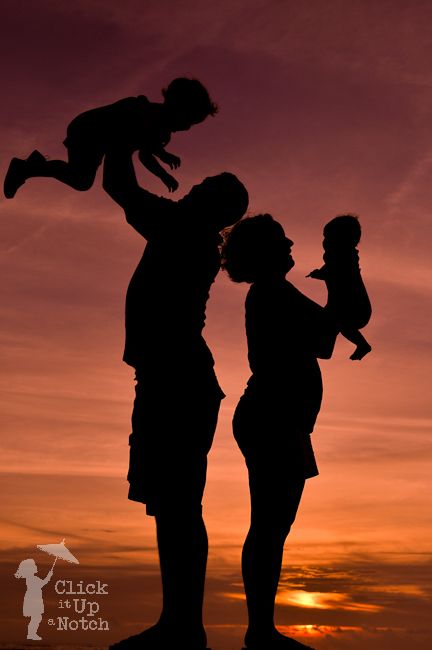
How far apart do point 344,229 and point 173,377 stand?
1781 millimetres

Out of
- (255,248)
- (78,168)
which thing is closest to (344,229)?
(255,248)

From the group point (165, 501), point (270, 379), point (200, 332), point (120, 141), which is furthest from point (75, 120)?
point (165, 501)

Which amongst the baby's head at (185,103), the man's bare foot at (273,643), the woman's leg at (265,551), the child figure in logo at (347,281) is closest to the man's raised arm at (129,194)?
the baby's head at (185,103)

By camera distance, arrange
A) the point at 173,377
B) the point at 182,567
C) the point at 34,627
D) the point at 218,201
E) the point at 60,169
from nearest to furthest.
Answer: the point at 182,567 → the point at 173,377 → the point at 218,201 → the point at 60,169 → the point at 34,627

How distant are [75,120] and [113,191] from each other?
0.68 meters

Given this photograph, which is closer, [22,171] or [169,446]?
[169,446]

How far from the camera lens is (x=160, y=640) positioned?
20.5 feet

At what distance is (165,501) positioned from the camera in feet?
21.0

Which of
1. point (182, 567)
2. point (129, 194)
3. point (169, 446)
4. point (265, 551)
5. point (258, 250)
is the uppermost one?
point (129, 194)

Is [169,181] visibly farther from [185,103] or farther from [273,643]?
[273,643]

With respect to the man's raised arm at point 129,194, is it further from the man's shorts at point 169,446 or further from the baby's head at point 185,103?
the man's shorts at point 169,446

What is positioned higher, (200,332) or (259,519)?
(200,332)

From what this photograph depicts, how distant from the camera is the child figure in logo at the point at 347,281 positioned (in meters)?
6.92

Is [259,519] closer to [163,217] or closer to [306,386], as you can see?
[306,386]
